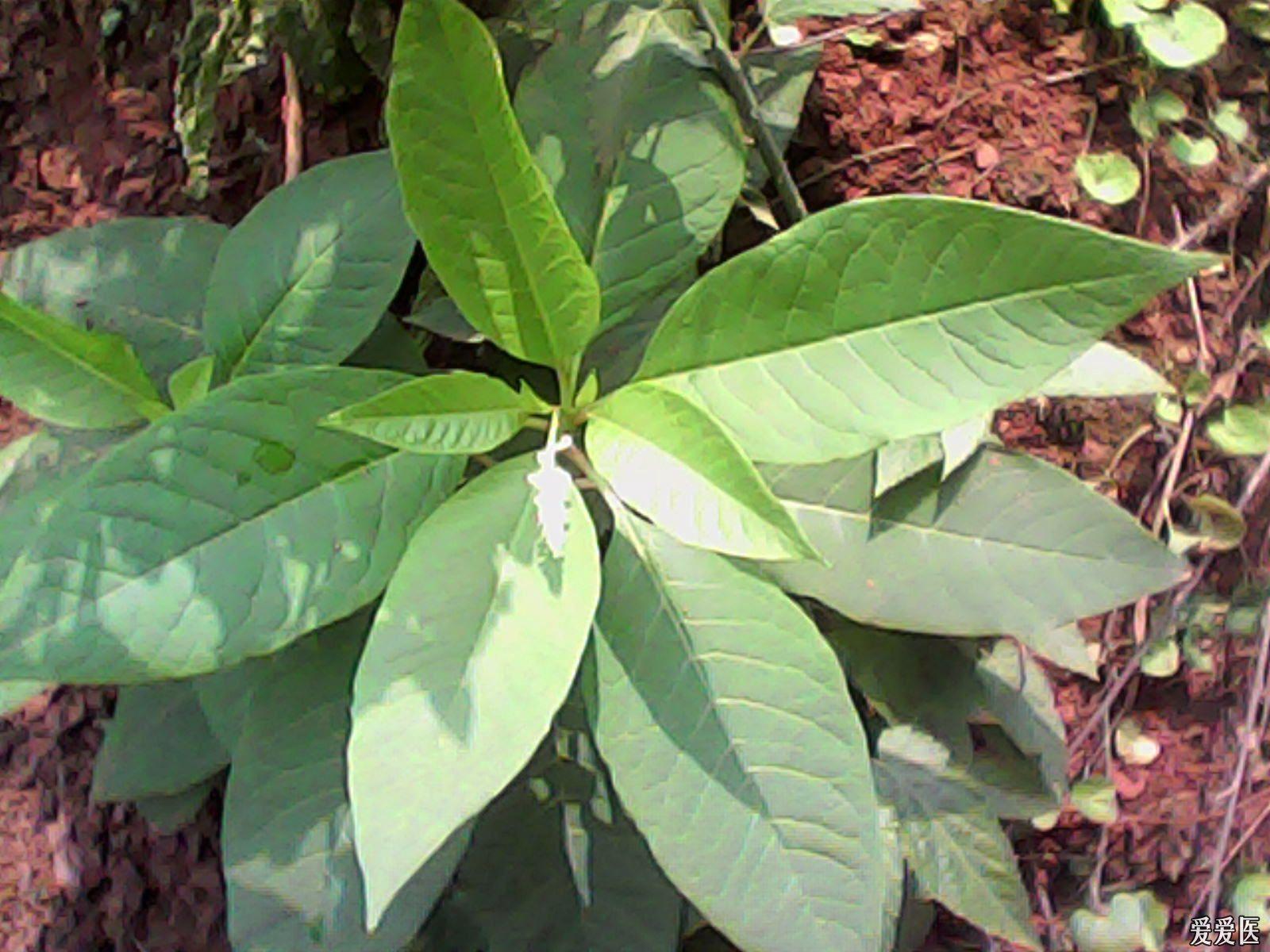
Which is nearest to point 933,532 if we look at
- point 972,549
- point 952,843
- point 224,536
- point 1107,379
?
point 972,549

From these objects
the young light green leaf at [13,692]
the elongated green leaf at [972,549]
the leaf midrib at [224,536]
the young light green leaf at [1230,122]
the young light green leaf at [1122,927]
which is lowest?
the young light green leaf at [1122,927]

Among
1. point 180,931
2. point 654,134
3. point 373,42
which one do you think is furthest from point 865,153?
point 180,931

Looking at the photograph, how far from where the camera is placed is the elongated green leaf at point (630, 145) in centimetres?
90

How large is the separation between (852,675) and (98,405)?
60cm

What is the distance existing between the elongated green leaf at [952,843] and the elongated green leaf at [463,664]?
1.32ft

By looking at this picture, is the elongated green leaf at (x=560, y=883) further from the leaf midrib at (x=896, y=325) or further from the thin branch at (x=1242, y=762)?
the thin branch at (x=1242, y=762)

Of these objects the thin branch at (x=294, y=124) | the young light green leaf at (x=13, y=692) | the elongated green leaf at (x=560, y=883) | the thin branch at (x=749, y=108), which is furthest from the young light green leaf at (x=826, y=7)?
the young light green leaf at (x=13, y=692)

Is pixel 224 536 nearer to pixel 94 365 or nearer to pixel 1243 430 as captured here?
pixel 94 365

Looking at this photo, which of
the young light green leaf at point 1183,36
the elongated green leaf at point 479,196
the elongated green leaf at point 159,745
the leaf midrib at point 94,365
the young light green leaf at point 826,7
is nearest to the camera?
the elongated green leaf at point 479,196

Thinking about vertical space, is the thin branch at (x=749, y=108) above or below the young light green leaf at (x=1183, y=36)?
above

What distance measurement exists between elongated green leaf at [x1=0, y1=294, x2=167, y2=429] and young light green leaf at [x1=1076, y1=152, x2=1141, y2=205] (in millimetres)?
854

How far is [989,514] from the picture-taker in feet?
2.96

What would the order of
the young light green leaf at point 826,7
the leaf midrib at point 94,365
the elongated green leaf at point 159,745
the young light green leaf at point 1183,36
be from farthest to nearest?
the young light green leaf at point 1183,36 → the elongated green leaf at point 159,745 → the young light green leaf at point 826,7 → the leaf midrib at point 94,365

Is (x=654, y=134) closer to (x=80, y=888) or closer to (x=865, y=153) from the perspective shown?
(x=865, y=153)
